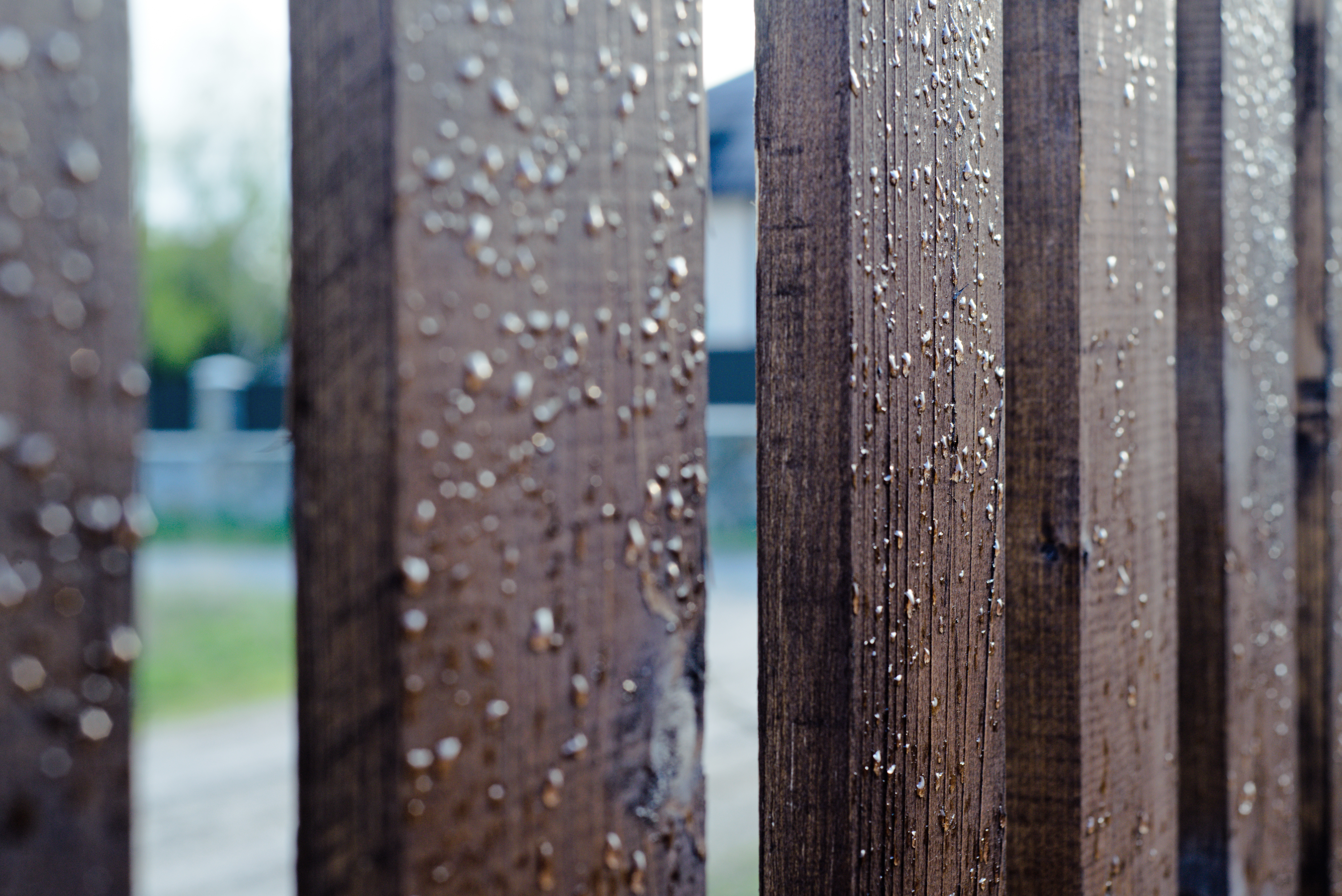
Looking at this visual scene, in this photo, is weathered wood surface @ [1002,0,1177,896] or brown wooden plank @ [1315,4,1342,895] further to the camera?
brown wooden plank @ [1315,4,1342,895]

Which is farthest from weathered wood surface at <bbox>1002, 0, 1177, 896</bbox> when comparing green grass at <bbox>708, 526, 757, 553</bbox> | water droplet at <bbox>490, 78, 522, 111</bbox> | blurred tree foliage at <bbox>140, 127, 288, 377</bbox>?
blurred tree foliage at <bbox>140, 127, 288, 377</bbox>

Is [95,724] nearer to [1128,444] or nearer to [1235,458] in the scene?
[1128,444]

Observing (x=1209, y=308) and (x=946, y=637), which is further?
(x=1209, y=308)

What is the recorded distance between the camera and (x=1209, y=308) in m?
1.11

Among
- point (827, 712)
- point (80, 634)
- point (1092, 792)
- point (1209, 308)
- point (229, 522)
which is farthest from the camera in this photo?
point (229, 522)

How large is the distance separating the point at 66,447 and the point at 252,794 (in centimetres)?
502

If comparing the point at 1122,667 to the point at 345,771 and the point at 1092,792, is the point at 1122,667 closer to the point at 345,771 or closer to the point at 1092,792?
the point at 1092,792

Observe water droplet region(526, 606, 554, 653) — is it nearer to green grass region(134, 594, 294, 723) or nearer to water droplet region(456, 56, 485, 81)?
water droplet region(456, 56, 485, 81)

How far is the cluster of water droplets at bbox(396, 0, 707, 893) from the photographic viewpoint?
46 centimetres

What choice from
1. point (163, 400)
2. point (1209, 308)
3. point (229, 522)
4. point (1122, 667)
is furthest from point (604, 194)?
point (163, 400)

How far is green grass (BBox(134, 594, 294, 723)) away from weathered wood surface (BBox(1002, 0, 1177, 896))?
5.68 metres

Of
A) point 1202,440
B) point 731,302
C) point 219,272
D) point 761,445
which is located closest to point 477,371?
point 761,445

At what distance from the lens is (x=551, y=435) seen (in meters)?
0.50

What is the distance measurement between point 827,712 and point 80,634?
442mm
